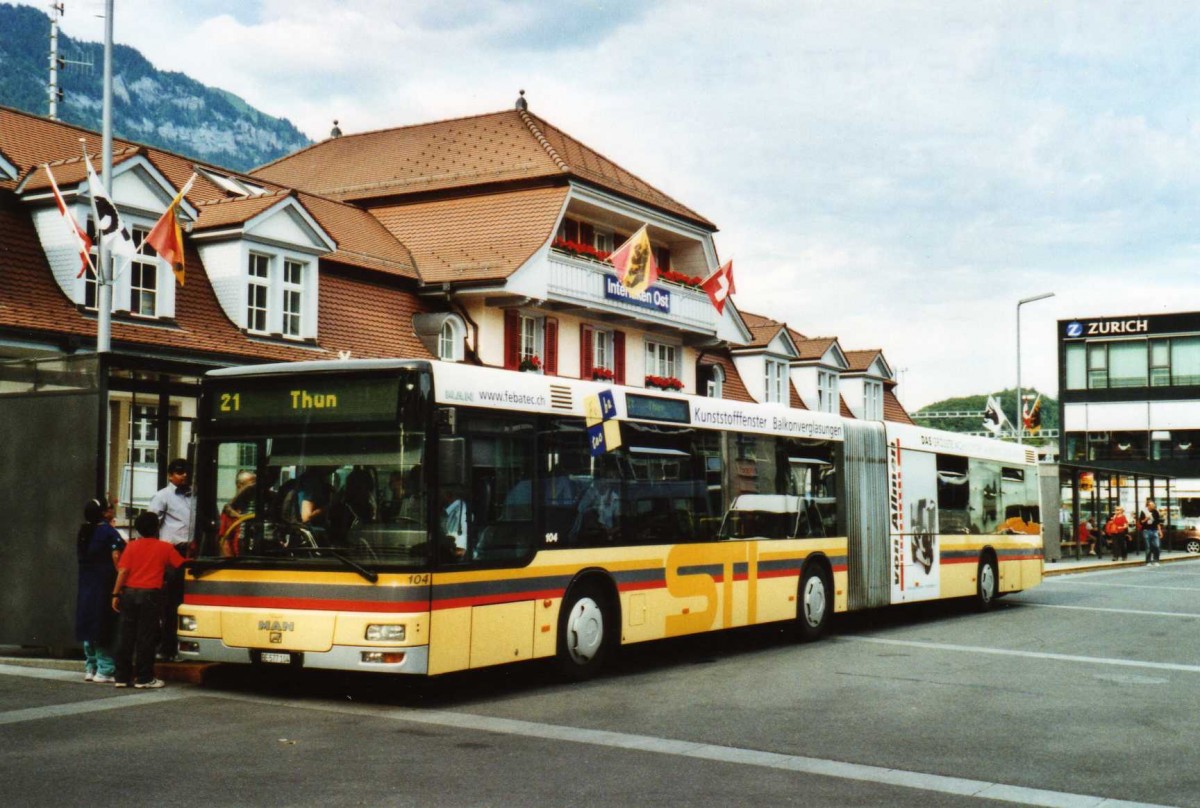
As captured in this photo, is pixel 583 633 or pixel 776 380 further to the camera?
pixel 776 380

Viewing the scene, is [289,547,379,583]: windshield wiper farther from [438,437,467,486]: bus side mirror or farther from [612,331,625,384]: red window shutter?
[612,331,625,384]: red window shutter

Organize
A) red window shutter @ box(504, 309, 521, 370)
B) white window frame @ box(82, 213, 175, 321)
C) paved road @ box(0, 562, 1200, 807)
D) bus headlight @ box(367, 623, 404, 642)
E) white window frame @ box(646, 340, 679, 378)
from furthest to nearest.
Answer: white window frame @ box(646, 340, 679, 378) → red window shutter @ box(504, 309, 521, 370) → white window frame @ box(82, 213, 175, 321) → bus headlight @ box(367, 623, 404, 642) → paved road @ box(0, 562, 1200, 807)

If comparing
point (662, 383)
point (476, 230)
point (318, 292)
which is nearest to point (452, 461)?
point (318, 292)

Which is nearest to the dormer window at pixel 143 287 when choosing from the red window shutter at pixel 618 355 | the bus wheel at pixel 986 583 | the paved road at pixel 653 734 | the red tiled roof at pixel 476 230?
the red tiled roof at pixel 476 230

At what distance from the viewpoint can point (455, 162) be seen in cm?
3456

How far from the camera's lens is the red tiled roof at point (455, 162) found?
1300 inches

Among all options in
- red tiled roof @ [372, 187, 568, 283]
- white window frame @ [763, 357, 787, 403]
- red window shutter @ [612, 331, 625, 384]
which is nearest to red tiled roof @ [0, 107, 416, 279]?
red tiled roof @ [372, 187, 568, 283]

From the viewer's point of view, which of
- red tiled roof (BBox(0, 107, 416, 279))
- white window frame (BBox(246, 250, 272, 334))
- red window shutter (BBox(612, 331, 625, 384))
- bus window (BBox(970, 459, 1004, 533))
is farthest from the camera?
red window shutter (BBox(612, 331, 625, 384))

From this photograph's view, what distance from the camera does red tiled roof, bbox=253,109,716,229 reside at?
3303 cm

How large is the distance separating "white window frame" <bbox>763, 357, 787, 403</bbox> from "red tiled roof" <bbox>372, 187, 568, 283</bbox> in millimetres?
13742

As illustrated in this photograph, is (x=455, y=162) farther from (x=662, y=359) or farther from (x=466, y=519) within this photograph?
(x=466, y=519)

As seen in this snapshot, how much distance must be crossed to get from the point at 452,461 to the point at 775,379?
33803 mm

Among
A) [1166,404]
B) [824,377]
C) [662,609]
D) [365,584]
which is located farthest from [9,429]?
[1166,404]

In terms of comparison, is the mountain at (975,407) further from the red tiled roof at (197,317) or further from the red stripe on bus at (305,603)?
the red stripe on bus at (305,603)
